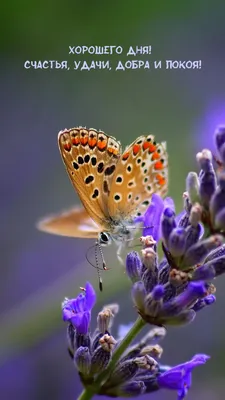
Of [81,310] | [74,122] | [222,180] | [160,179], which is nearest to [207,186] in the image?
[222,180]

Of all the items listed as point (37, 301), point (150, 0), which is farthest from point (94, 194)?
point (150, 0)

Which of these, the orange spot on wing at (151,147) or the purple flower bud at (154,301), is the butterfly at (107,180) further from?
the purple flower bud at (154,301)

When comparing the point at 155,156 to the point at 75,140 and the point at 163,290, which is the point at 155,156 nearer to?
the point at 75,140

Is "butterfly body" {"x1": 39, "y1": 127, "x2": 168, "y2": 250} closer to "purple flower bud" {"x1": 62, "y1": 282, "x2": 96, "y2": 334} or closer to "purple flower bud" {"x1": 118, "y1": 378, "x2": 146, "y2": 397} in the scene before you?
"purple flower bud" {"x1": 62, "y1": 282, "x2": 96, "y2": 334}

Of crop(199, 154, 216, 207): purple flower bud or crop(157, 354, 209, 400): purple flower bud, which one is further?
crop(157, 354, 209, 400): purple flower bud

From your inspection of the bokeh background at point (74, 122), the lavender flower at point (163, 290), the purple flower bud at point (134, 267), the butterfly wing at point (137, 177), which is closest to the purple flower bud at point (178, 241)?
the lavender flower at point (163, 290)

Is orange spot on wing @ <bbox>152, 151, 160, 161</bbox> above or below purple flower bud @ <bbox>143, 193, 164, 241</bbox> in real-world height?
above

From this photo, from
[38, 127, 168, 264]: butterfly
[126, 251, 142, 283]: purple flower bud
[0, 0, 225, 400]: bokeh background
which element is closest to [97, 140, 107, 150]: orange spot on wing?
[38, 127, 168, 264]: butterfly
